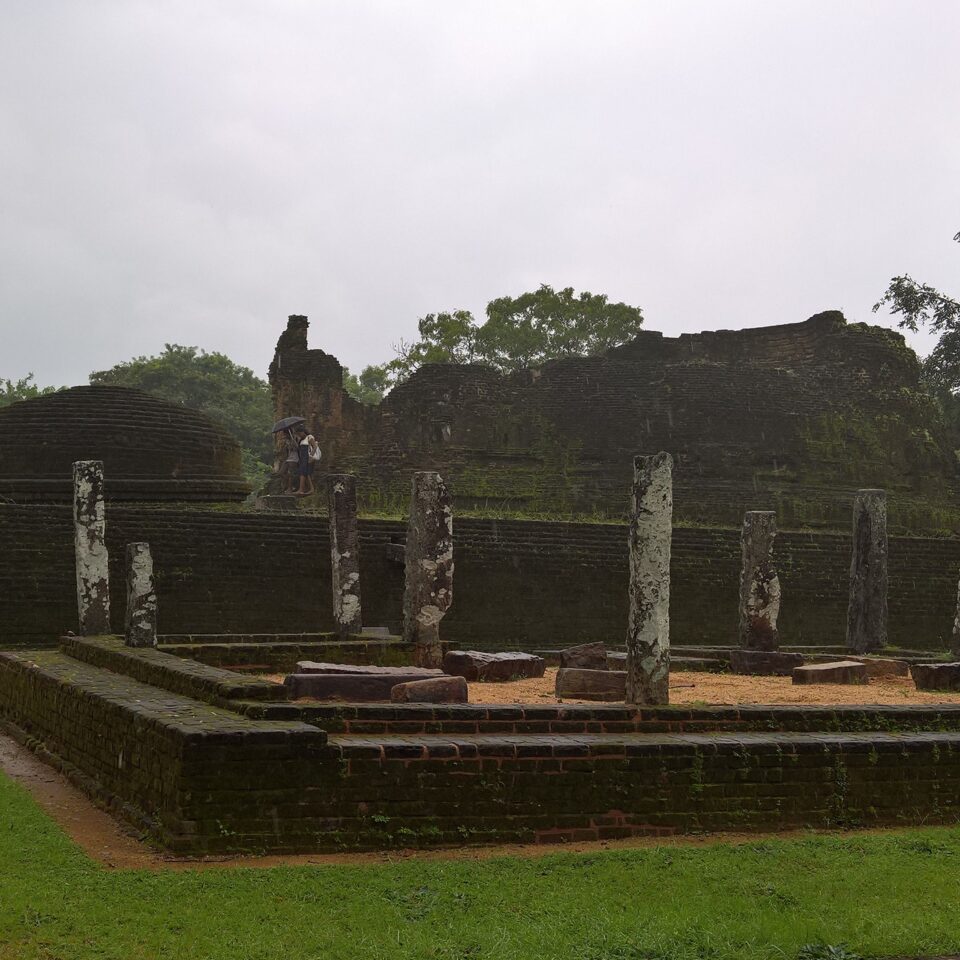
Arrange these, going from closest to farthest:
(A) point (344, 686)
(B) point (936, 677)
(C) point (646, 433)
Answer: (A) point (344, 686), (B) point (936, 677), (C) point (646, 433)

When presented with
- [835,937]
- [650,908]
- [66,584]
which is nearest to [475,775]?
[650,908]

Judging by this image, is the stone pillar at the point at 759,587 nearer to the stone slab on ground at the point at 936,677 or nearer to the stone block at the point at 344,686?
the stone slab on ground at the point at 936,677

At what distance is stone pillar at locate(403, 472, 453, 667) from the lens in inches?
480

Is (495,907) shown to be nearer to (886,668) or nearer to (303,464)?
(886,668)

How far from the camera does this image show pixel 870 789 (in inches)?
283

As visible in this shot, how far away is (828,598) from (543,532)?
4.79 m

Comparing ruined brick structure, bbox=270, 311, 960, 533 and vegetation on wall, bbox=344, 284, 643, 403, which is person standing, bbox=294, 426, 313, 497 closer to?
ruined brick structure, bbox=270, 311, 960, 533

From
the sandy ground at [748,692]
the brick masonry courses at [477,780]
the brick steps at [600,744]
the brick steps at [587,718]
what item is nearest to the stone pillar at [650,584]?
the brick steps at [587,718]

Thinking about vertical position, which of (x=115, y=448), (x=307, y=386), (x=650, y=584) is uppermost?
(x=307, y=386)

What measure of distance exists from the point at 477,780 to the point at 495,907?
3.69ft

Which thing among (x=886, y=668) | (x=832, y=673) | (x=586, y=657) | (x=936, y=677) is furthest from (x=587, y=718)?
(x=886, y=668)

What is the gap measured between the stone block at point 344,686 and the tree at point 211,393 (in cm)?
4002

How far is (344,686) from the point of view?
28.5ft

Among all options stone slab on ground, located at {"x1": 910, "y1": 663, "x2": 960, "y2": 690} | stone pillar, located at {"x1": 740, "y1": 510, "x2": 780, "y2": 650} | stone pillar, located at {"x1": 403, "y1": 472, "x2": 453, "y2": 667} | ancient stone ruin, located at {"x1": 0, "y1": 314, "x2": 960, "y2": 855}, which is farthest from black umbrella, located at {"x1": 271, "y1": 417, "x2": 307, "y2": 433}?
stone slab on ground, located at {"x1": 910, "y1": 663, "x2": 960, "y2": 690}
